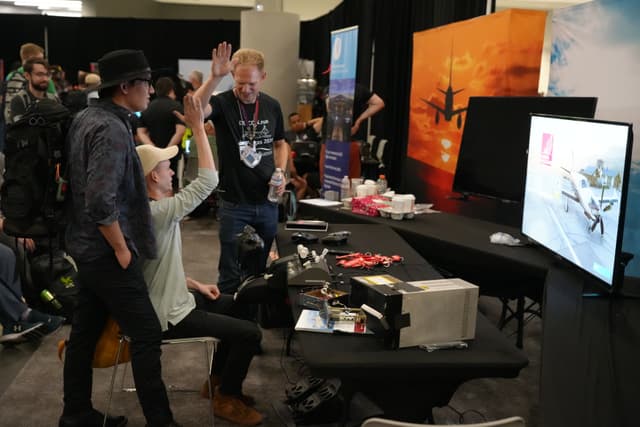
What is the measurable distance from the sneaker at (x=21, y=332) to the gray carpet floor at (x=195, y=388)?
0.06 metres

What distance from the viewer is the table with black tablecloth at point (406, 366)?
5.45 ft

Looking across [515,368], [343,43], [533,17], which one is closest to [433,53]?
[343,43]

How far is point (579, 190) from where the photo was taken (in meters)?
2.47

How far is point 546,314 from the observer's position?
6.82 ft

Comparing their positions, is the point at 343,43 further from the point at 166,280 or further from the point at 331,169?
the point at 166,280

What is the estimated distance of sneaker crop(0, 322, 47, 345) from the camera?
11.1ft

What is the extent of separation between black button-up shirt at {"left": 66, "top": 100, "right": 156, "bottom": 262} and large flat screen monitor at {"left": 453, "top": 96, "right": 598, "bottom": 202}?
2.05 m

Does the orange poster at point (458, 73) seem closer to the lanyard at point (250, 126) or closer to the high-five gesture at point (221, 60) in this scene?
the lanyard at point (250, 126)

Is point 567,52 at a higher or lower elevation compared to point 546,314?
higher

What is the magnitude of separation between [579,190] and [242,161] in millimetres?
1603

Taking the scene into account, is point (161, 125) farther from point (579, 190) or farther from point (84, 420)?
point (579, 190)

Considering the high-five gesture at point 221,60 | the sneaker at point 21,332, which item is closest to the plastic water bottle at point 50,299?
the sneaker at point 21,332

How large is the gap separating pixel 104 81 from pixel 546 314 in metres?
1.67

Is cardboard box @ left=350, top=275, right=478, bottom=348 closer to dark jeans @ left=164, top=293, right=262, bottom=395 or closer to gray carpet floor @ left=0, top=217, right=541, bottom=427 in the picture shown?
dark jeans @ left=164, top=293, right=262, bottom=395
